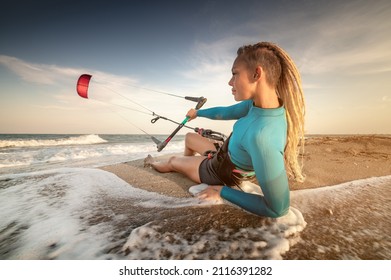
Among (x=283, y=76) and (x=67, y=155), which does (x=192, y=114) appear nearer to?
(x=283, y=76)

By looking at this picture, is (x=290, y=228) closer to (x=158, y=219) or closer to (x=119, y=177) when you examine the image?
(x=158, y=219)

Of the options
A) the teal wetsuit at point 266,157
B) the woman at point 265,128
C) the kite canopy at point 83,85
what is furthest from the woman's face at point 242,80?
the kite canopy at point 83,85

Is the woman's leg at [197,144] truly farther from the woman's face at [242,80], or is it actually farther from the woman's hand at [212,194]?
the woman's face at [242,80]

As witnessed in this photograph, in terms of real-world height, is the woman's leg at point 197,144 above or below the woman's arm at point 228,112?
below

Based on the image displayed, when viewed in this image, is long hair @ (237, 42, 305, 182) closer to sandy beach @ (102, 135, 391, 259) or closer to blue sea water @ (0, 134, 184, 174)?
sandy beach @ (102, 135, 391, 259)

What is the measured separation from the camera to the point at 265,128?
3.77 feet

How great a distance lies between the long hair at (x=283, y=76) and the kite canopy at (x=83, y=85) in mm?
2194

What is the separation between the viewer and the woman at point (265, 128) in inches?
43.9

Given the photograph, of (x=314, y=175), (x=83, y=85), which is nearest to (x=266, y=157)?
(x=314, y=175)

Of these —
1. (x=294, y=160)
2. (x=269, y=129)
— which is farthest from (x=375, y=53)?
(x=269, y=129)

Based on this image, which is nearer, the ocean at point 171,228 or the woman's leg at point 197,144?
the ocean at point 171,228

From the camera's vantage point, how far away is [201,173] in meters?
2.06

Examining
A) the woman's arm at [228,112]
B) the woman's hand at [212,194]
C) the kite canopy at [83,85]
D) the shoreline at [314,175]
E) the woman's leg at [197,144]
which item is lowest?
the shoreline at [314,175]
